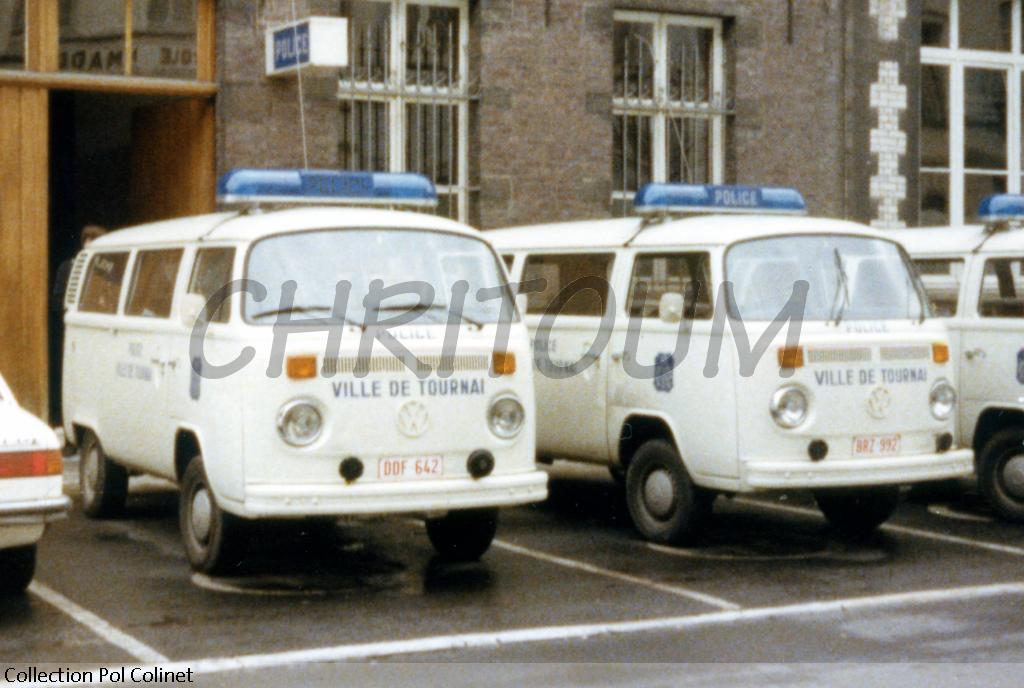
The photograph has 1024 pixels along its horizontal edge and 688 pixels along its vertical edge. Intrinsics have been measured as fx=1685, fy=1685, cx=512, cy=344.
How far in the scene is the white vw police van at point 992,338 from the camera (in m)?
11.4

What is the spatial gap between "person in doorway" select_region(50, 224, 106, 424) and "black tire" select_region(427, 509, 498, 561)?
3.74 metres

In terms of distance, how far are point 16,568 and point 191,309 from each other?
168 cm

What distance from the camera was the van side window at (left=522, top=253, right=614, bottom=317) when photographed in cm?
1109

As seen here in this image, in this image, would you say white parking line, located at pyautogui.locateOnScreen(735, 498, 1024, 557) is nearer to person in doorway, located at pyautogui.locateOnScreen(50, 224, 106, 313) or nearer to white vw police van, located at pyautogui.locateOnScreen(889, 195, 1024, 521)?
white vw police van, located at pyautogui.locateOnScreen(889, 195, 1024, 521)

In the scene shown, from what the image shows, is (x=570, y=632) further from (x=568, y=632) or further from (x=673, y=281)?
(x=673, y=281)

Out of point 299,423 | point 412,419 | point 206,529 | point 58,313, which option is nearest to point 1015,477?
point 412,419

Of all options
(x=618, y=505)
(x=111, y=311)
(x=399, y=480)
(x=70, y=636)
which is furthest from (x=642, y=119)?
(x=70, y=636)

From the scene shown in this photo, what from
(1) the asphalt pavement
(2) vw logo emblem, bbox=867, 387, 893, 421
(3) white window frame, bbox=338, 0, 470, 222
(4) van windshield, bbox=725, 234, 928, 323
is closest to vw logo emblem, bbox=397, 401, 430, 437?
(1) the asphalt pavement

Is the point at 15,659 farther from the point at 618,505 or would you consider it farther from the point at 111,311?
the point at 618,505

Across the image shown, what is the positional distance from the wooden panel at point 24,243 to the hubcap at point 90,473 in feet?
8.87

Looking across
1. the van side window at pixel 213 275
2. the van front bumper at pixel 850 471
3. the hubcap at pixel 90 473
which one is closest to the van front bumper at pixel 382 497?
the van side window at pixel 213 275

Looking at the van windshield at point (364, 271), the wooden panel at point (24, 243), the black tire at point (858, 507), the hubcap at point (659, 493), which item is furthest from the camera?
the wooden panel at point (24, 243)

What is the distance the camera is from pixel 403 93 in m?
15.6

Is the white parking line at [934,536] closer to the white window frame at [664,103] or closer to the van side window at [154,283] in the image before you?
the van side window at [154,283]
